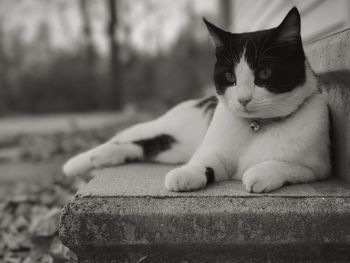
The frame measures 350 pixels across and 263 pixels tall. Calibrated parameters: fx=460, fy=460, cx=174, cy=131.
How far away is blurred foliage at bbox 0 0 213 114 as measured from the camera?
431 inches

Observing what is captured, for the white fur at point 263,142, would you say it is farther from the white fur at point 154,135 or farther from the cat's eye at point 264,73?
the white fur at point 154,135

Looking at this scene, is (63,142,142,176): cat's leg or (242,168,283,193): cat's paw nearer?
(242,168,283,193): cat's paw

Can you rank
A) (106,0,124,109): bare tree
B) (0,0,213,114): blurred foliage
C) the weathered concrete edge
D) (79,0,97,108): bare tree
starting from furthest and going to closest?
(79,0,97,108): bare tree
(0,0,213,114): blurred foliage
(106,0,124,109): bare tree
the weathered concrete edge

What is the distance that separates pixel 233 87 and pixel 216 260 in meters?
0.65

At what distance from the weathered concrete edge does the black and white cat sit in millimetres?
101

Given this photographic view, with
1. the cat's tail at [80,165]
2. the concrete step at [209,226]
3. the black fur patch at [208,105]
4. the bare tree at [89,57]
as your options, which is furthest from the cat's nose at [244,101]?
the bare tree at [89,57]

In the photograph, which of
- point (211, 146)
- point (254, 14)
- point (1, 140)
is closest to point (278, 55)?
point (211, 146)

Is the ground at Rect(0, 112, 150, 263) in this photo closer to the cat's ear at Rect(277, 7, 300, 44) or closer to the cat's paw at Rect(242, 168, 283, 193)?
the cat's paw at Rect(242, 168, 283, 193)

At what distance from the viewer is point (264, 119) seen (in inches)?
74.4

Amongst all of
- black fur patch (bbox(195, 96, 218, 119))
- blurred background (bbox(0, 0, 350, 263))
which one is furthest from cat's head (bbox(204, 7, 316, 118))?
blurred background (bbox(0, 0, 350, 263))

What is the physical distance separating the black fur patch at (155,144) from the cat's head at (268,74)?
2.25 feet

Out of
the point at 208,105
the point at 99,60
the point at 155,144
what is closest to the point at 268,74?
the point at 208,105

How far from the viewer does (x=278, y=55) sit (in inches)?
69.8

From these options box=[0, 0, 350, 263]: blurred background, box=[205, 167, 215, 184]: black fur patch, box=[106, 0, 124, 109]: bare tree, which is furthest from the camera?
box=[106, 0, 124, 109]: bare tree
